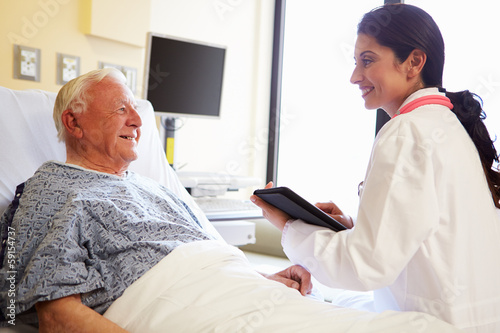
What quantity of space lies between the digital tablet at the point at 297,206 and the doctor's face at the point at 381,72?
368 millimetres

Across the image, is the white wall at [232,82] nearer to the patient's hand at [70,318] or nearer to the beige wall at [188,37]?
the beige wall at [188,37]

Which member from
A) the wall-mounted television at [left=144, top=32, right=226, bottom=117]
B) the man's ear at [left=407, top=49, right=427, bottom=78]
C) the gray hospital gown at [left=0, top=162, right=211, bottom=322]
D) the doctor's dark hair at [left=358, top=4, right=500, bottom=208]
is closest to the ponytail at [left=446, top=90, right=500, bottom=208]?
the doctor's dark hair at [left=358, top=4, right=500, bottom=208]

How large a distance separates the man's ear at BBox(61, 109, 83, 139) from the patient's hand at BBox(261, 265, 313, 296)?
29.6 inches

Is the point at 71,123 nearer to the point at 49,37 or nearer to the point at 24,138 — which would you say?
the point at 24,138

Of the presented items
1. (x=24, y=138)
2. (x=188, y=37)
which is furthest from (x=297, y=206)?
(x=188, y=37)

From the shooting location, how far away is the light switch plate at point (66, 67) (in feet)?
8.21

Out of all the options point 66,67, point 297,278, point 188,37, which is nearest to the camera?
point 297,278

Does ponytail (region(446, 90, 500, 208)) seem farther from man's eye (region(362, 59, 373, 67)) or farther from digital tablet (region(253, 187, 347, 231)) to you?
digital tablet (region(253, 187, 347, 231))

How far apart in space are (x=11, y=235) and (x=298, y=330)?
30.1 inches

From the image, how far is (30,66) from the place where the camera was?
2404 mm

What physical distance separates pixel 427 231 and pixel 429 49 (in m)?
0.48

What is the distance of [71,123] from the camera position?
1.47 meters

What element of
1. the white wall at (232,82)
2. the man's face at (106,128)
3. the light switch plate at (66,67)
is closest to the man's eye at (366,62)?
the man's face at (106,128)

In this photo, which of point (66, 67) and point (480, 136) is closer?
point (480, 136)
